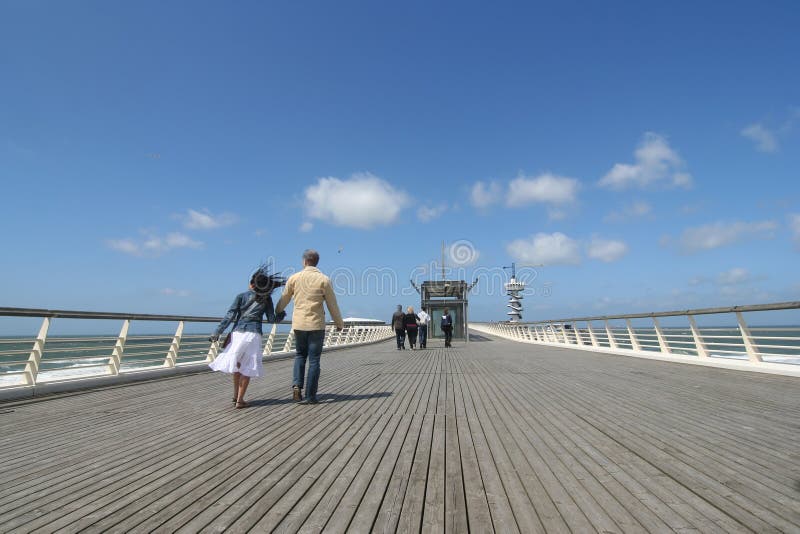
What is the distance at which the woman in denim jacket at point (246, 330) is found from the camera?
517cm

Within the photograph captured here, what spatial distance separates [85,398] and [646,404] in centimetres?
718

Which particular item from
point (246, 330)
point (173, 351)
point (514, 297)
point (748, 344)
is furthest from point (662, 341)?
point (514, 297)

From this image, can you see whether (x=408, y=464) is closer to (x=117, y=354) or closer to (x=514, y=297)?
(x=117, y=354)

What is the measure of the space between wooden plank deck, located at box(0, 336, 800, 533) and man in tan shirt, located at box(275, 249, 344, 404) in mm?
403

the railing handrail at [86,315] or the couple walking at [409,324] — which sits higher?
the couple walking at [409,324]

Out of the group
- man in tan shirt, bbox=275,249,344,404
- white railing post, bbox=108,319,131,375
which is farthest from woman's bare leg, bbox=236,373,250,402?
white railing post, bbox=108,319,131,375

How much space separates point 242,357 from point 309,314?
0.92m

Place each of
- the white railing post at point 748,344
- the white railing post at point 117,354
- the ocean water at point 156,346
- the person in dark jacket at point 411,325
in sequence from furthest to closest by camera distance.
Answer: the person in dark jacket at point 411,325 → the white railing post at point 748,344 → the white railing post at point 117,354 → the ocean water at point 156,346

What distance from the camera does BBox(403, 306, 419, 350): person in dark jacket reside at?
19.0 m

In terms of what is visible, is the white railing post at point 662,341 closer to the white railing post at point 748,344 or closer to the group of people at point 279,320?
the white railing post at point 748,344

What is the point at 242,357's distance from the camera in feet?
17.1

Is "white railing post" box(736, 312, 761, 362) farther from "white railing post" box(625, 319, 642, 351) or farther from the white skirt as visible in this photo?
the white skirt

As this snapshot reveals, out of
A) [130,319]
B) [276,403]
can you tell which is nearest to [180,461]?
[276,403]

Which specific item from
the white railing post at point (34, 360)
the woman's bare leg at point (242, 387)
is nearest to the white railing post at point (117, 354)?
the white railing post at point (34, 360)
